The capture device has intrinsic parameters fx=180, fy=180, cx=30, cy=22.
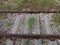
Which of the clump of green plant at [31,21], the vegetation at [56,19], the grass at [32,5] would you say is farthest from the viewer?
the grass at [32,5]

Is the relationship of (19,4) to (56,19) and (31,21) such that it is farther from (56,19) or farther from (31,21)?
(31,21)

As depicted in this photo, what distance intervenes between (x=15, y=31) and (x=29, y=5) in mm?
1384

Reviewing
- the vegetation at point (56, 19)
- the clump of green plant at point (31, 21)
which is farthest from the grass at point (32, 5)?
the clump of green plant at point (31, 21)

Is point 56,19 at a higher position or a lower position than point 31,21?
lower

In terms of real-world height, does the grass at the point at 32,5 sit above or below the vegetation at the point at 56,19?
below

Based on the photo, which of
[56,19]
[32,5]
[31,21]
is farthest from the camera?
[32,5]

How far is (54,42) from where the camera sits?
5.78ft

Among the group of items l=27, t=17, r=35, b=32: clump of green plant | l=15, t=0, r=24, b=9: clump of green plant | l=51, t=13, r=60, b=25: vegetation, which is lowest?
l=15, t=0, r=24, b=9: clump of green plant

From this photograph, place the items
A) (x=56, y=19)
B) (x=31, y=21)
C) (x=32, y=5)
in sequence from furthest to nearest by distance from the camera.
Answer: (x=32, y=5) < (x=56, y=19) < (x=31, y=21)

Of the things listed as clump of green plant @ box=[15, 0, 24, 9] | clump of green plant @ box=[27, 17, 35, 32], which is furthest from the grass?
clump of green plant @ box=[27, 17, 35, 32]

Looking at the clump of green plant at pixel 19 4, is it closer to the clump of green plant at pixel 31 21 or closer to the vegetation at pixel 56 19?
the vegetation at pixel 56 19

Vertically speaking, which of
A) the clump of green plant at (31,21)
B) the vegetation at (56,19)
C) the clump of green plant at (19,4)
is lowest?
the clump of green plant at (19,4)

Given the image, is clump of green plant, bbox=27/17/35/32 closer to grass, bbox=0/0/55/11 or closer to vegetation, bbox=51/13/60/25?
vegetation, bbox=51/13/60/25

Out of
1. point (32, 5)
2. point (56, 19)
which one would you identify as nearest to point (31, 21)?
point (56, 19)
